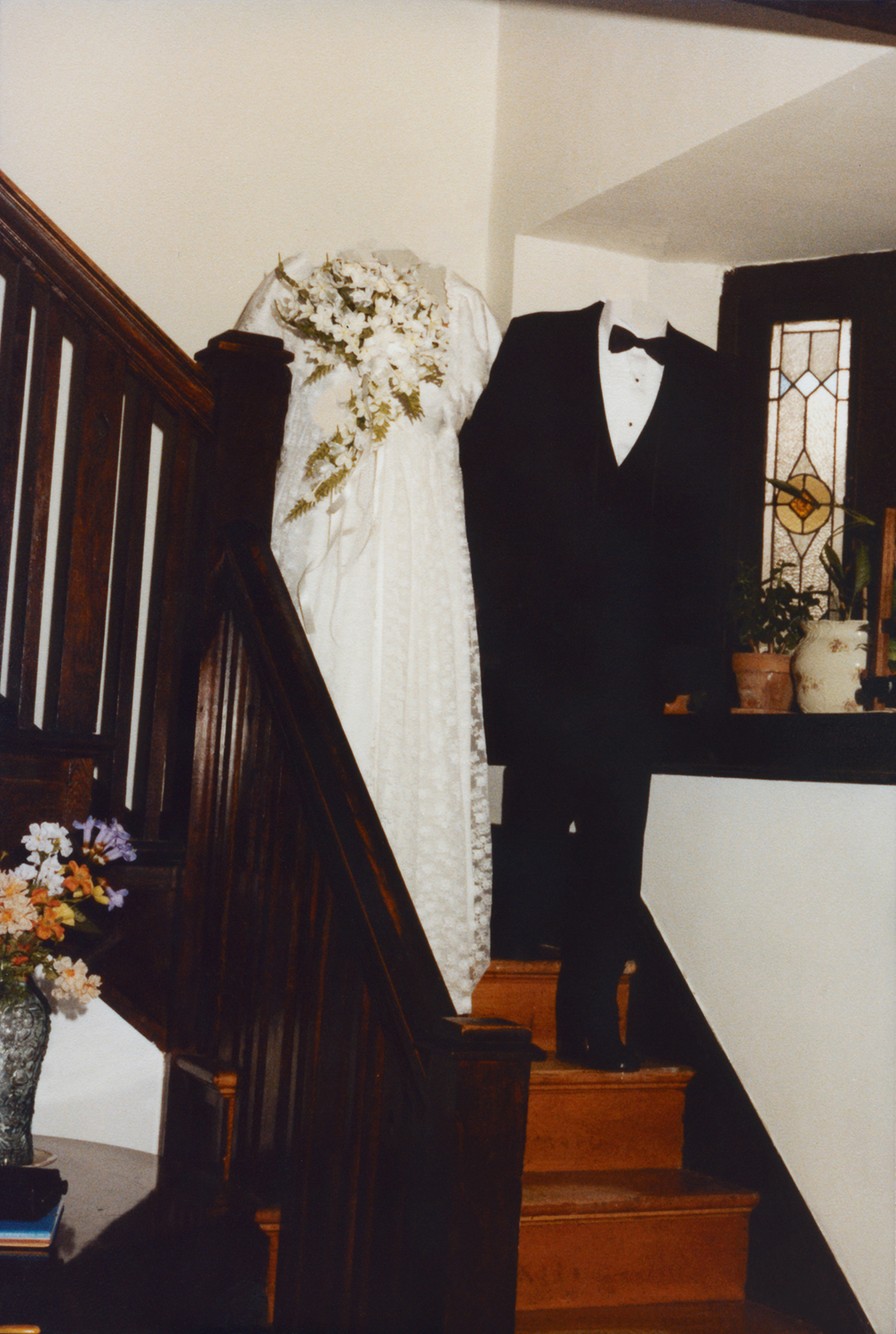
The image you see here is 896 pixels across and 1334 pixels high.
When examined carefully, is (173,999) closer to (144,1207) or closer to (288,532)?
(144,1207)

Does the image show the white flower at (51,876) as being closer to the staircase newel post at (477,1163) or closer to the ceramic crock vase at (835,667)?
the staircase newel post at (477,1163)

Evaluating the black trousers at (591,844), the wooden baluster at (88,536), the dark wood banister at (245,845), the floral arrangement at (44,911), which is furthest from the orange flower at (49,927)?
the black trousers at (591,844)

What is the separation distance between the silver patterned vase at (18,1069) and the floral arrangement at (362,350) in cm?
114

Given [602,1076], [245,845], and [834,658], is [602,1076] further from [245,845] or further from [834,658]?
[834,658]

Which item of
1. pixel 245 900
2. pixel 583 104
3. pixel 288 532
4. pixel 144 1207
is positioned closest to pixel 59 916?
pixel 245 900

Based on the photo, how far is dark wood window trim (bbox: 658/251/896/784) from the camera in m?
2.87

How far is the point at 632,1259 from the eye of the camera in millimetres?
2207

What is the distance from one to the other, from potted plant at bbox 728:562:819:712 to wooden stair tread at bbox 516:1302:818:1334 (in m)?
1.39

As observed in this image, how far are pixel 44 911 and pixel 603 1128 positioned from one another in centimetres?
127

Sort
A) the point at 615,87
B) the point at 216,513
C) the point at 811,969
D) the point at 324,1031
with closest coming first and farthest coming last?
1. the point at 324,1031
2. the point at 216,513
3. the point at 811,969
4. the point at 615,87

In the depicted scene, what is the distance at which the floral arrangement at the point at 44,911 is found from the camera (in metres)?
1.81

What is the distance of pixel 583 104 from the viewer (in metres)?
3.34

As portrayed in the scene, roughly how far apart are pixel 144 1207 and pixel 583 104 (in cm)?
A: 302

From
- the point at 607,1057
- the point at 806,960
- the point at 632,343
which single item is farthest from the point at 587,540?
the point at 607,1057
